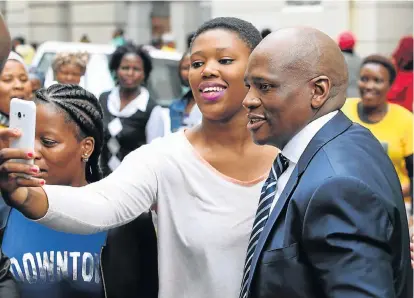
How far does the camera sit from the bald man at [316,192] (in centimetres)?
229

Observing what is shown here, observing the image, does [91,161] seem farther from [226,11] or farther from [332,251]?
[226,11]

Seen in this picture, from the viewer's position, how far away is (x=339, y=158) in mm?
2424

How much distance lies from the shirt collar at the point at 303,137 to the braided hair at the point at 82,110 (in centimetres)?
115

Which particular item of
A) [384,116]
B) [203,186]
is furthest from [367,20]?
[203,186]

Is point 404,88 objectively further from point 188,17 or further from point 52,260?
point 188,17

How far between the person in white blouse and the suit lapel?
0.58 m

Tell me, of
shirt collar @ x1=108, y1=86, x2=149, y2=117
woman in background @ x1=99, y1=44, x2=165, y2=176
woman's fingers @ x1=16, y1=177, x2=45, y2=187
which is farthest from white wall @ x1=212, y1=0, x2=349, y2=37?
woman's fingers @ x1=16, y1=177, x2=45, y2=187

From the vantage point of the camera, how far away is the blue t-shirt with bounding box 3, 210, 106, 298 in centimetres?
316

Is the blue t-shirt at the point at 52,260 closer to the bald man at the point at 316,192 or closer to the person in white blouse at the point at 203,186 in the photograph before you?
the person in white blouse at the point at 203,186

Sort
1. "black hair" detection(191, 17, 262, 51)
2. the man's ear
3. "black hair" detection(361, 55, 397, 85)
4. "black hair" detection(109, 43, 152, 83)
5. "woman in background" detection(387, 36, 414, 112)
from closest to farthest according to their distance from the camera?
1. the man's ear
2. "black hair" detection(191, 17, 262, 51)
3. "black hair" detection(361, 55, 397, 85)
4. "black hair" detection(109, 43, 152, 83)
5. "woman in background" detection(387, 36, 414, 112)

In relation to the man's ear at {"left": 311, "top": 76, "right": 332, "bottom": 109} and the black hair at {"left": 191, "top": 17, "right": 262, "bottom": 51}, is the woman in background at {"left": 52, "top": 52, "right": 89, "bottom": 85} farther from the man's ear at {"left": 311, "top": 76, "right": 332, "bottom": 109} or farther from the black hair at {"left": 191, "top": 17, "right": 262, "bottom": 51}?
the man's ear at {"left": 311, "top": 76, "right": 332, "bottom": 109}

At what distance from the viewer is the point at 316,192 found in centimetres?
236

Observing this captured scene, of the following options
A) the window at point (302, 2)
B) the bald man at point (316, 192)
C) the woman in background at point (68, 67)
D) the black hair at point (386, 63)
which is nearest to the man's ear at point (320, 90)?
the bald man at point (316, 192)

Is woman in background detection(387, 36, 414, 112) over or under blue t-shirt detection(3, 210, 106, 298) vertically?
under
